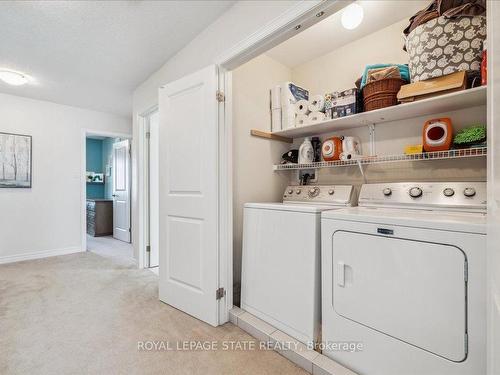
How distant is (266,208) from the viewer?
5.87 ft

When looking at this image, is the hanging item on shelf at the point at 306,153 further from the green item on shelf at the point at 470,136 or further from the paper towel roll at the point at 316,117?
the green item on shelf at the point at 470,136

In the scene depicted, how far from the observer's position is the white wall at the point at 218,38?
1.63 metres

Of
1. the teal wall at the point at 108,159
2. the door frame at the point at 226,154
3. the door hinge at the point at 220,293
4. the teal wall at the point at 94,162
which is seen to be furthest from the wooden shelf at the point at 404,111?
the teal wall at the point at 94,162

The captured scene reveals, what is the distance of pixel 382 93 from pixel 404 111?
19cm

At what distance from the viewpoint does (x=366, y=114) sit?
1.81m

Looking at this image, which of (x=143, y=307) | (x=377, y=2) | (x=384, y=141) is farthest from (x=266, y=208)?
(x=377, y=2)

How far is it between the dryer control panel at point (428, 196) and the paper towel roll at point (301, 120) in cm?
74

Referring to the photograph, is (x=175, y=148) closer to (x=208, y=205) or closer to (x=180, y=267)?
(x=208, y=205)

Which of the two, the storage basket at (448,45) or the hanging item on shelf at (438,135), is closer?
the storage basket at (448,45)

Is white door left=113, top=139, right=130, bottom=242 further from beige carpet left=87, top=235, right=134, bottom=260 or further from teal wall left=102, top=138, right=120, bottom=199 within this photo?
teal wall left=102, top=138, right=120, bottom=199

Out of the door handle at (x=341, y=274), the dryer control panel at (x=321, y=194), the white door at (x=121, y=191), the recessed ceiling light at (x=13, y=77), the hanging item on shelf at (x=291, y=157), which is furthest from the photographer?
the white door at (x=121, y=191)

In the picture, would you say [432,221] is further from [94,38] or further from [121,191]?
[121,191]

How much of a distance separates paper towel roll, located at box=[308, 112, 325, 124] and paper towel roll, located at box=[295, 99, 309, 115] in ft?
0.25

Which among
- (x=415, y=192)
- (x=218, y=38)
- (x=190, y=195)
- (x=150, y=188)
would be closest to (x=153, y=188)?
(x=150, y=188)
